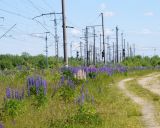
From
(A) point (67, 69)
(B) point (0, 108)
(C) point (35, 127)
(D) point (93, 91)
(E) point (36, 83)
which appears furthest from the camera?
(A) point (67, 69)

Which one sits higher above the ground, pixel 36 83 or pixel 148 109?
pixel 36 83

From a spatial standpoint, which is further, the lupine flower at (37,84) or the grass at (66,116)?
the lupine flower at (37,84)

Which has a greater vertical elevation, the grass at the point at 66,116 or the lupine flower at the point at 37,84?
the lupine flower at the point at 37,84

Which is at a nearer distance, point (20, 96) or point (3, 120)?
point (3, 120)

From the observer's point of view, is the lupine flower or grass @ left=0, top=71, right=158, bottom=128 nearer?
grass @ left=0, top=71, right=158, bottom=128

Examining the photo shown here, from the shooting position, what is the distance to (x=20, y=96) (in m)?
12.8

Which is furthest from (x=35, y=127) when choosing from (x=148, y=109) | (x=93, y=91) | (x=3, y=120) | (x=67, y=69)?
(x=67, y=69)

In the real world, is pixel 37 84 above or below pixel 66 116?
above

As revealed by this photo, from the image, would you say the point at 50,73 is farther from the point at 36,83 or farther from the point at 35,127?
the point at 35,127

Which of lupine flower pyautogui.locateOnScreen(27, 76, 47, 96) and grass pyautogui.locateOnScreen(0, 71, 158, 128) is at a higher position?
lupine flower pyautogui.locateOnScreen(27, 76, 47, 96)

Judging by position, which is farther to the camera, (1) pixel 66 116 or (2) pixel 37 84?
(2) pixel 37 84

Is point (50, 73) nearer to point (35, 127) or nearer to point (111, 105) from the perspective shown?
point (111, 105)

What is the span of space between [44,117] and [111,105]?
5.35 metres

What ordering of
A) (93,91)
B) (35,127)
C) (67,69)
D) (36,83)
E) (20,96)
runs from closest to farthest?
(35,127) < (20,96) < (36,83) < (93,91) < (67,69)
